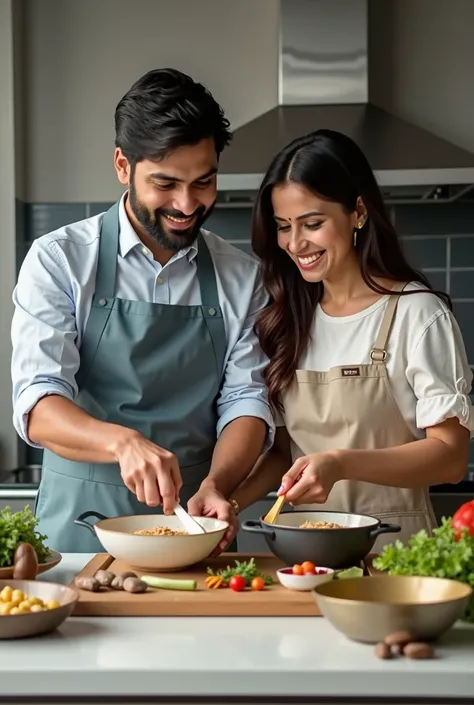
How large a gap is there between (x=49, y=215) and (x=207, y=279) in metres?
1.80

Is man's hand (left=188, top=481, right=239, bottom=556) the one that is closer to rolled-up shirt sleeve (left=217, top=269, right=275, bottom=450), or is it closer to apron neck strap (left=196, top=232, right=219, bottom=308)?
rolled-up shirt sleeve (left=217, top=269, right=275, bottom=450)

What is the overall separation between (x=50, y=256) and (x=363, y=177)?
0.69 metres

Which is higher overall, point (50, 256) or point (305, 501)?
point (50, 256)

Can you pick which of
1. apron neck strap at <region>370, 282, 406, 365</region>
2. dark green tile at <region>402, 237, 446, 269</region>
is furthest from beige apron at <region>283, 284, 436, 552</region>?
dark green tile at <region>402, 237, 446, 269</region>

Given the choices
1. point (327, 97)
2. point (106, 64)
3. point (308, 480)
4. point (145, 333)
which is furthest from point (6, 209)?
point (308, 480)

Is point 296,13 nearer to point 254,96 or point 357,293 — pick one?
point 254,96

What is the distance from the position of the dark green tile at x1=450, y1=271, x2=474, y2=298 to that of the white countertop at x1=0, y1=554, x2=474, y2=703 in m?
2.60

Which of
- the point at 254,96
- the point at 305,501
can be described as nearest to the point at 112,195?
the point at 254,96

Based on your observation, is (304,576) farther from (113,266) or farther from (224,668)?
(113,266)

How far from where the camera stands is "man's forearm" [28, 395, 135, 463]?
1.87 metres

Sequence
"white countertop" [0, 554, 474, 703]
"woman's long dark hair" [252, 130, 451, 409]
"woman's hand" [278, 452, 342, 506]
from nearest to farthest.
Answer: "white countertop" [0, 554, 474, 703] → "woman's hand" [278, 452, 342, 506] → "woman's long dark hair" [252, 130, 451, 409]

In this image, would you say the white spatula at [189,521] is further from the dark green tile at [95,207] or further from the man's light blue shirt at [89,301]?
the dark green tile at [95,207]

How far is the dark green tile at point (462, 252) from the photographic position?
3.87 m

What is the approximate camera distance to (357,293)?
229 cm
